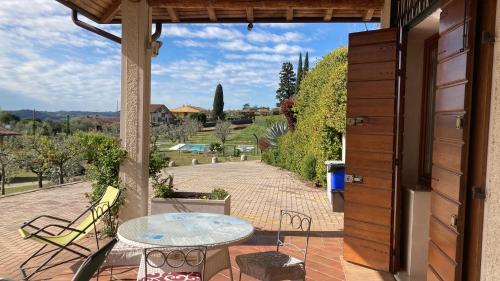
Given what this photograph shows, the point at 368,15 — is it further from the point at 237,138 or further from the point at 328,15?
the point at 237,138

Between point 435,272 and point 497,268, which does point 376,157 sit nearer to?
point 435,272

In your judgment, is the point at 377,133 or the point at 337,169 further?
the point at 337,169

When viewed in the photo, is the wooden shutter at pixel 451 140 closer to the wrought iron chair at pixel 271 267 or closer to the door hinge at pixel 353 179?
the wrought iron chair at pixel 271 267

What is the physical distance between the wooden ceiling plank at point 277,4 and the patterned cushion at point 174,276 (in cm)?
333

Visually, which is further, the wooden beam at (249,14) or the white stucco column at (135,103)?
the wooden beam at (249,14)

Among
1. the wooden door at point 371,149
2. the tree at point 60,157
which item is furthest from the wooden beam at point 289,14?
the tree at point 60,157

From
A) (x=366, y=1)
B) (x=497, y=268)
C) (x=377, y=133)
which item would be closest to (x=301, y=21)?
(x=366, y=1)

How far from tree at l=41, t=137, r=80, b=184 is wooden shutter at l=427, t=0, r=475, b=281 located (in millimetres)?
15834

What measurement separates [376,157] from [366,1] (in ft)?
6.38

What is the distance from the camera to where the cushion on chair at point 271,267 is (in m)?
2.71

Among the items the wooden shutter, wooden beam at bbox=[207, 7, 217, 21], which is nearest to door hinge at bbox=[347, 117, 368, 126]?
the wooden shutter

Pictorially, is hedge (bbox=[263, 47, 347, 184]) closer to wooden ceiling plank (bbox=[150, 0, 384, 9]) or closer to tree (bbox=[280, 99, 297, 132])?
tree (bbox=[280, 99, 297, 132])

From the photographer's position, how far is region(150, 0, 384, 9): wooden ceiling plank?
186 inches

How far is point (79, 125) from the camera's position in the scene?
3966cm
